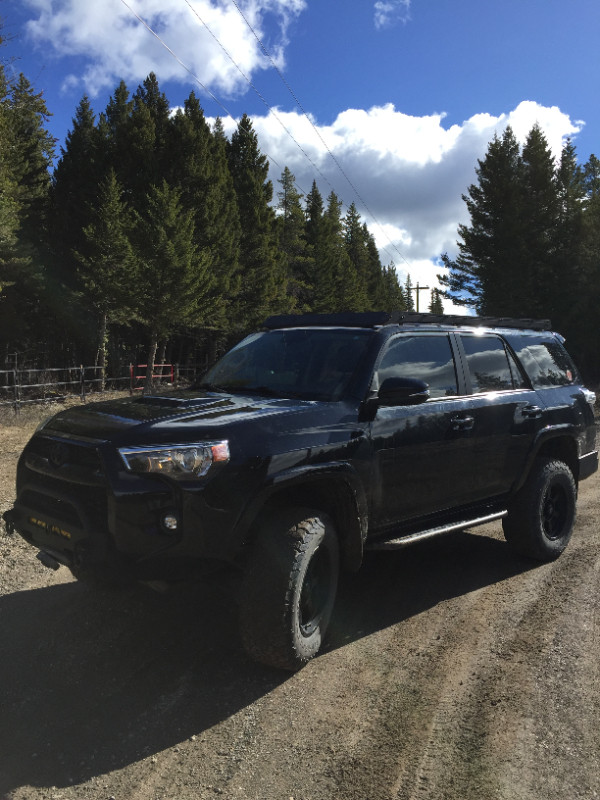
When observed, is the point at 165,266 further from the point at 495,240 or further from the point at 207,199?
the point at 495,240

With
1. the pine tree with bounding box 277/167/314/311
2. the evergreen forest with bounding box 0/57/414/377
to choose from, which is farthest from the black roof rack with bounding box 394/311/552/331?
the pine tree with bounding box 277/167/314/311

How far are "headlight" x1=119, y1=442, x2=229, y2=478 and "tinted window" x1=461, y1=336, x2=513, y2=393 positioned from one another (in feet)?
8.21

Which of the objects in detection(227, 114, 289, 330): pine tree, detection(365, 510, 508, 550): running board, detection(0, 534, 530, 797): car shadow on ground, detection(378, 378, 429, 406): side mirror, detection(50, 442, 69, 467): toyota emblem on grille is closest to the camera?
detection(0, 534, 530, 797): car shadow on ground

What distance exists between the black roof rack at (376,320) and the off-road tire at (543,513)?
1.37 metres

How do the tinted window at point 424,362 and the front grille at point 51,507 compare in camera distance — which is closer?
the front grille at point 51,507

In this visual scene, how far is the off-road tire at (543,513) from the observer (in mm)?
5078

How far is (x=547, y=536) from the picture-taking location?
529 cm

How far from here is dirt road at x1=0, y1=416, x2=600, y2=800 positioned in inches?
97.7

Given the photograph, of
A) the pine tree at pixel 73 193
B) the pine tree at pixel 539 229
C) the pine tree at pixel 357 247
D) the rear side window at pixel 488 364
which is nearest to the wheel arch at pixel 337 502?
the rear side window at pixel 488 364

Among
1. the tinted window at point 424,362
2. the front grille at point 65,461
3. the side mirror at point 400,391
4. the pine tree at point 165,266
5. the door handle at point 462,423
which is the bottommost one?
the front grille at point 65,461

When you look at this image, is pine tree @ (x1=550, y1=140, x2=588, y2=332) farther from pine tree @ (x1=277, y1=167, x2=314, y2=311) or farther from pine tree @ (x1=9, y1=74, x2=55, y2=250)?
pine tree @ (x1=9, y1=74, x2=55, y2=250)

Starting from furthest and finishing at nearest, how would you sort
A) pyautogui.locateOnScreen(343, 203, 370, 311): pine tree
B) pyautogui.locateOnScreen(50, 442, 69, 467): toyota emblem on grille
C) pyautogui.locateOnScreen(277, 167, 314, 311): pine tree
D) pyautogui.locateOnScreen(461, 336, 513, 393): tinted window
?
pyautogui.locateOnScreen(343, 203, 370, 311): pine tree → pyautogui.locateOnScreen(277, 167, 314, 311): pine tree → pyautogui.locateOnScreen(461, 336, 513, 393): tinted window → pyautogui.locateOnScreen(50, 442, 69, 467): toyota emblem on grille

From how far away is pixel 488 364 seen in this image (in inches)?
194

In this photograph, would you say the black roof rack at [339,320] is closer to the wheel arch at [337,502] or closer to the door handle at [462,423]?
the door handle at [462,423]
